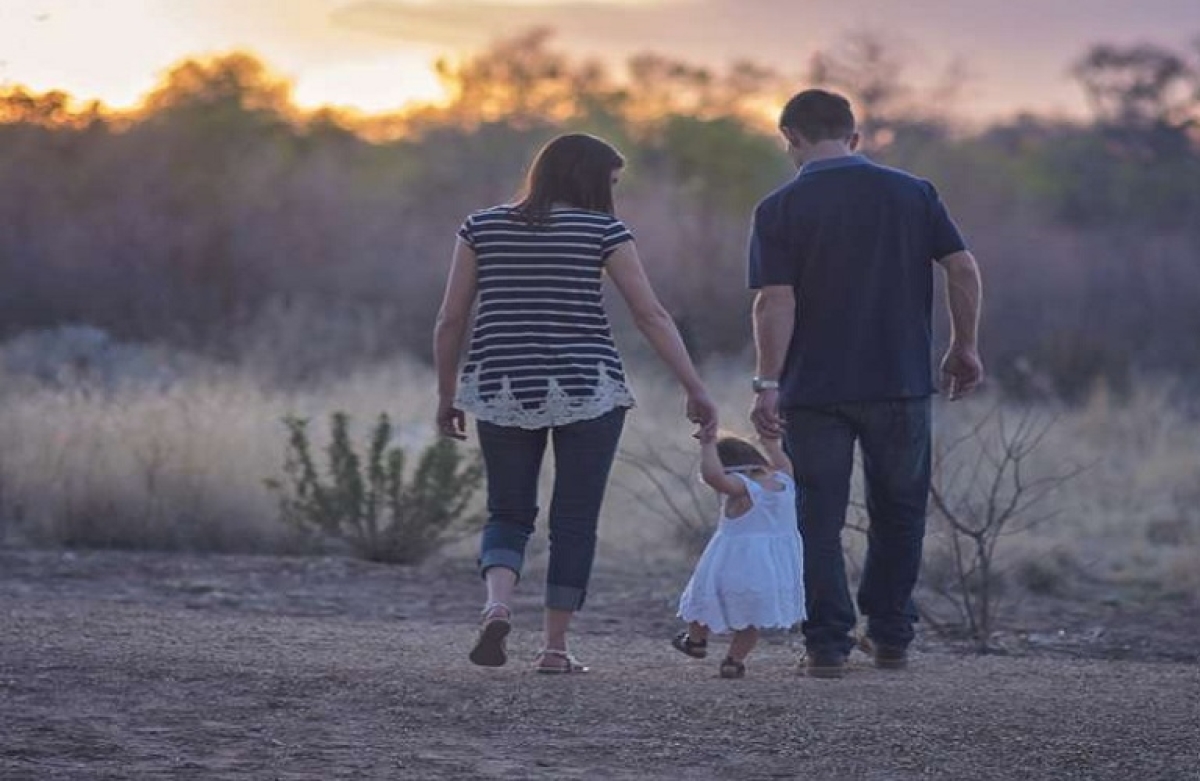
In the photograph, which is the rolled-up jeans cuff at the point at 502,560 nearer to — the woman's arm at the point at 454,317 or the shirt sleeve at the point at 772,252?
the woman's arm at the point at 454,317

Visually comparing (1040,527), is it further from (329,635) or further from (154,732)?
(154,732)

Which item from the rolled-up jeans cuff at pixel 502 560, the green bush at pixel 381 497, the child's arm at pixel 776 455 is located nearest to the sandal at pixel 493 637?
the rolled-up jeans cuff at pixel 502 560

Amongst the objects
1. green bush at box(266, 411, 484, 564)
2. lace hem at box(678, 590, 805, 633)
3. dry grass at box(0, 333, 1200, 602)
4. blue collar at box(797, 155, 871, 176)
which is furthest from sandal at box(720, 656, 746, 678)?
green bush at box(266, 411, 484, 564)

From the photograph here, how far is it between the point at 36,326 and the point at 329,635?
51.5 feet

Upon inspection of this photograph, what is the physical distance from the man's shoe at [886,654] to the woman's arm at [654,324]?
1048 mm

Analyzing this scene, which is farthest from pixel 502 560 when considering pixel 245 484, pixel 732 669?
pixel 245 484

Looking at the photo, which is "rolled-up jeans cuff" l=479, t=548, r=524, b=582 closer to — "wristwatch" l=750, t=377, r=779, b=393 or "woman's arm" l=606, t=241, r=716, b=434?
"woman's arm" l=606, t=241, r=716, b=434

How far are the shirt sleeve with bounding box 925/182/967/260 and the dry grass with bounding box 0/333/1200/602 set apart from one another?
328cm

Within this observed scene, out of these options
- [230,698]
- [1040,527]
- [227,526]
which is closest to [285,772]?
[230,698]

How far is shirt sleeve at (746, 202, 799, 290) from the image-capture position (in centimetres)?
736

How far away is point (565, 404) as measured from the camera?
706cm

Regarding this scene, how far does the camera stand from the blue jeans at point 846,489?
24.3ft

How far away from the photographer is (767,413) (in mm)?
7355

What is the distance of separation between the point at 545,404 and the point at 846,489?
1.07 meters
